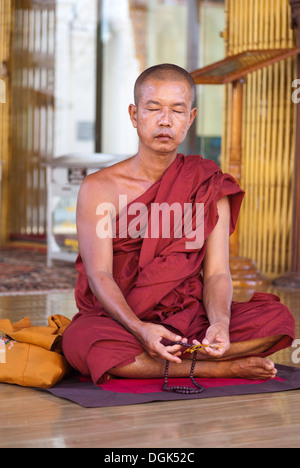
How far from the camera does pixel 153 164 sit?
249cm

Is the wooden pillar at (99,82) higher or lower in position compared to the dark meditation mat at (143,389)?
higher

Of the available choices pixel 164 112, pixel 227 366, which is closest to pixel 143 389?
pixel 227 366

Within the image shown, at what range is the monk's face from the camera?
2354mm

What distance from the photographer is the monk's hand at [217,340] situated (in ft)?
7.05

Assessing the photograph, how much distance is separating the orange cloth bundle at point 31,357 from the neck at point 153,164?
600 mm

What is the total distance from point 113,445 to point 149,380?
0.62 metres

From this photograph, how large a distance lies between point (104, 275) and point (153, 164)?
421 millimetres

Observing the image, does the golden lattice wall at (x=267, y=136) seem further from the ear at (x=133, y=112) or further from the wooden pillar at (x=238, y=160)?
the ear at (x=133, y=112)

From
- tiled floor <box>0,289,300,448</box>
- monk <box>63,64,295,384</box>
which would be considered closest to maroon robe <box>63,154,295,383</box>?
monk <box>63,64,295,384</box>

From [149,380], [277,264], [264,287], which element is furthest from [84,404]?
[277,264]

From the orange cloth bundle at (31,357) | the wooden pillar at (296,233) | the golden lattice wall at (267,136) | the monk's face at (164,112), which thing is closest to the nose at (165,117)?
the monk's face at (164,112)

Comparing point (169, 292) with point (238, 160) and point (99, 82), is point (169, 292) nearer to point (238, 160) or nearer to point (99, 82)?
point (238, 160)

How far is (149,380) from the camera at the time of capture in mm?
2295
